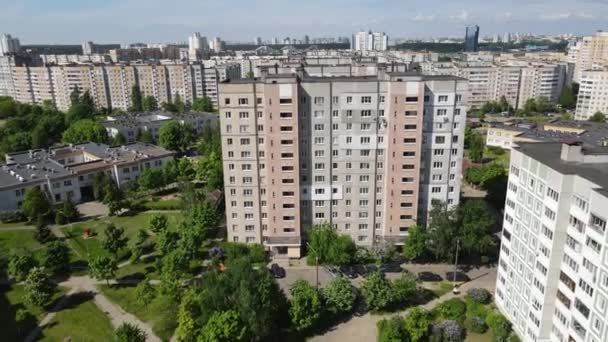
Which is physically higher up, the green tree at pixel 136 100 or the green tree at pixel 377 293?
the green tree at pixel 136 100

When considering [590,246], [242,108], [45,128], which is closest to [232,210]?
[242,108]

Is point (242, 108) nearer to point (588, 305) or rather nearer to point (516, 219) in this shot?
point (516, 219)

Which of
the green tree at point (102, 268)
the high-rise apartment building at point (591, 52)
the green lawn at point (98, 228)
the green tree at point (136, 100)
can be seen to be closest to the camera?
the green tree at point (102, 268)

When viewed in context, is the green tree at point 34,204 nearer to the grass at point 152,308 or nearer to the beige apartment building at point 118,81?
the grass at point 152,308

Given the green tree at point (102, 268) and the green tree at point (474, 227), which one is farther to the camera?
the green tree at point (474, 227)

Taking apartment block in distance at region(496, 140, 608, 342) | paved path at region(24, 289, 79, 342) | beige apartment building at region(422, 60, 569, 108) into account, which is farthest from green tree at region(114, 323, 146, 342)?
beige apartment building at region(422, 60, 569, 108)

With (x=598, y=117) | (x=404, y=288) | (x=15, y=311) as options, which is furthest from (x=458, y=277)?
(x=598, y=117)

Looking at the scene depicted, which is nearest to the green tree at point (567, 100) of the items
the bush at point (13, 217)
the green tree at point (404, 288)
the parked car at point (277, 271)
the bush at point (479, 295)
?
the bush at point (479, 295)
